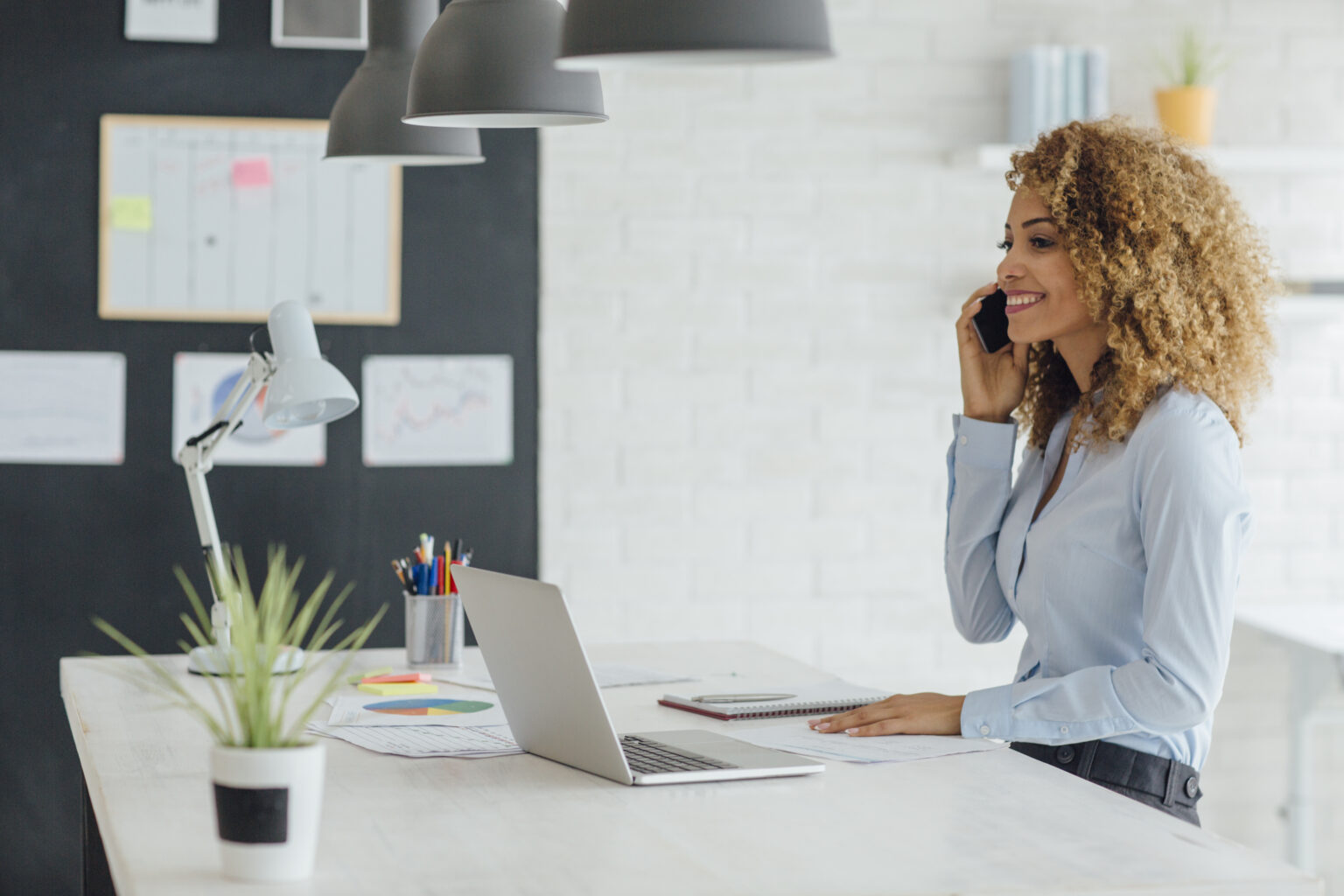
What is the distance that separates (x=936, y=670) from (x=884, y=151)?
4.07 ft

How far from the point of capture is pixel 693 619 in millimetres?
3572

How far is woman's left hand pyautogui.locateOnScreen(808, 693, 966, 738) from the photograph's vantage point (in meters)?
1.77

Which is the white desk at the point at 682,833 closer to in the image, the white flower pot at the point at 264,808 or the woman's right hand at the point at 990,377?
the white flower pot at the point at 264,808

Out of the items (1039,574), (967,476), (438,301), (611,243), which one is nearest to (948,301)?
(611,243)

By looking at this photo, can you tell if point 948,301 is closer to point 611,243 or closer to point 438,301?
point 611,243

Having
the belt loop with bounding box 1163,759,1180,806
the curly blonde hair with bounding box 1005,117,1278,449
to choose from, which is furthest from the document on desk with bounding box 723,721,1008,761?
the curly blonde hair with bounding box 1005,117,1278,449

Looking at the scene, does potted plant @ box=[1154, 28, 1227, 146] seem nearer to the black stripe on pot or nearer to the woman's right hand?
the woman's right hand

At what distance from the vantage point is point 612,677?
2215 millimetres

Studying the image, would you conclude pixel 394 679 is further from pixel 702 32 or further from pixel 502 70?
pixel 702 32

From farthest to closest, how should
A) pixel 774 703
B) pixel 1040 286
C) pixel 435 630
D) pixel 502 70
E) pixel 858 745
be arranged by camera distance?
1. pixel 435 630
2. pixel 1040 286
3. pixel 774 703
4. pixel 502 70
5. pixel 858 745

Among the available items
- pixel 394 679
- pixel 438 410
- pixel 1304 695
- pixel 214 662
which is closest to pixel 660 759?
pixel 394 679

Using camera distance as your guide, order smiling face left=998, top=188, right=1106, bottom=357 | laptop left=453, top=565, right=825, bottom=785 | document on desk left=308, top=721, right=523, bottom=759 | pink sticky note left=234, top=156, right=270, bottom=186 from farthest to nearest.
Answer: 1. pink sticky note left=234, top=156, right=270, bottom=186
2. smiling face left=998, top=188, right=1106, bottom=357
3. document on desk left=308, top=721, right=523, bottom=759
4. laptop left=453, top=565, right=825, bottom=785

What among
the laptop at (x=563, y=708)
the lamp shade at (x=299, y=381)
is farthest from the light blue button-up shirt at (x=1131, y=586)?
the lamp shade at (x=299, y=381)

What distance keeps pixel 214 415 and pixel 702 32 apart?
226 centimetres
